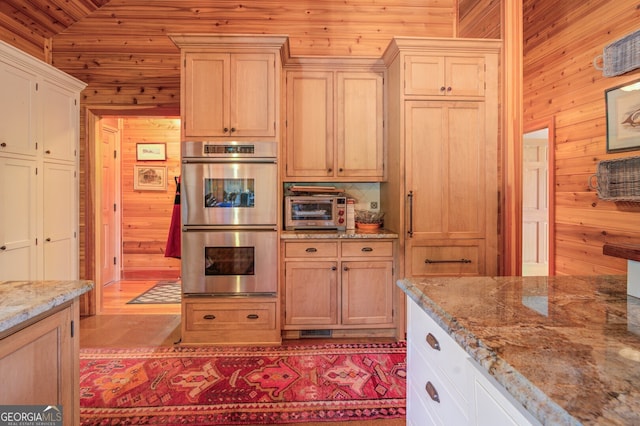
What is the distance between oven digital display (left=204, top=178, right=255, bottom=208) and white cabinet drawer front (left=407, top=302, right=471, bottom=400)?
185cm

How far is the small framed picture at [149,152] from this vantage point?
5379 mm

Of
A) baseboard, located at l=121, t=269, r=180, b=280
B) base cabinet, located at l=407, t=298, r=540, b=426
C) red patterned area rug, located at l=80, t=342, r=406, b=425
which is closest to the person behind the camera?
base cabinet, located at l=407, t=298, r=540, b=426

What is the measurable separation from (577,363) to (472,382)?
248mm

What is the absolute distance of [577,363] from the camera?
26.0 inches

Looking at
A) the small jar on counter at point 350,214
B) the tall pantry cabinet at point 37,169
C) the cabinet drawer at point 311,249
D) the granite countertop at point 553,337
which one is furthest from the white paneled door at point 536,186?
the tall pantry cabinet at point 37,169

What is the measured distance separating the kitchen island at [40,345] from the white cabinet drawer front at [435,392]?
123 centimetres

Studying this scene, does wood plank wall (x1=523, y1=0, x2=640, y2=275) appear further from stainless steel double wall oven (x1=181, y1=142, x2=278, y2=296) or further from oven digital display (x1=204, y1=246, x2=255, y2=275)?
oven digital display (x1=204, y1=246, x2=255, y2=275)

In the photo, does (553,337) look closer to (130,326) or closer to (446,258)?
(446,258)

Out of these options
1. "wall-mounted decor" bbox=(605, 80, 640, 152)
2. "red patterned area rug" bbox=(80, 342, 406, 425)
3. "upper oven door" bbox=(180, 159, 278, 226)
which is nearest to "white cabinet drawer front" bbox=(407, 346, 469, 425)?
"red patterned area rug" bbox=(80, 342, 406, 425)

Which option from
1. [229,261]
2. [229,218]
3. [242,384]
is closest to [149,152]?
[229,218]

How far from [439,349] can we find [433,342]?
37 millimetres

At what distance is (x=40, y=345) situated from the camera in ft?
3.75

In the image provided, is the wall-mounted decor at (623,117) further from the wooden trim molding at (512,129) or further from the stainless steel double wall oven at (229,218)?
the stainless steel double wall oven at (229,218)

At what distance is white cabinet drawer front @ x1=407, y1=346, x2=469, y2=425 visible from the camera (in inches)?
36.4
